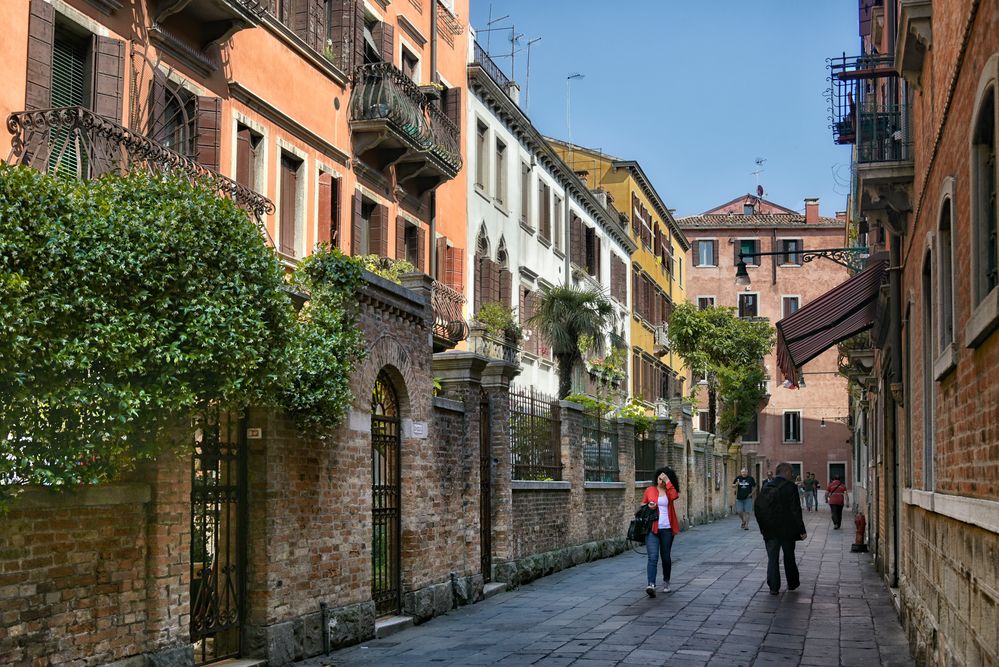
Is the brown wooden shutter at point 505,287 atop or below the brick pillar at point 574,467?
atop

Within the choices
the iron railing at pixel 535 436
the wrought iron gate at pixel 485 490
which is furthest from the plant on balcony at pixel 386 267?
the iron railing at pixel 535 436

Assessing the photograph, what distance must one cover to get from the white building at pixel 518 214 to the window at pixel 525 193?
3cm

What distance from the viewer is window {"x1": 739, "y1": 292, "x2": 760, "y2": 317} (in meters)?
74.3

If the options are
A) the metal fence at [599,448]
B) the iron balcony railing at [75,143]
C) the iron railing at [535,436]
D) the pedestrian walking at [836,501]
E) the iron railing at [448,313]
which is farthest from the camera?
the pedestrian walking at [836,501]

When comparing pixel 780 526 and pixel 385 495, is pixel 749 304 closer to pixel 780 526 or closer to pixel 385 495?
pixel 780 526

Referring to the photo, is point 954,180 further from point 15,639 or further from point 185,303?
point 15,639

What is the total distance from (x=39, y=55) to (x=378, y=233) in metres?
9.97

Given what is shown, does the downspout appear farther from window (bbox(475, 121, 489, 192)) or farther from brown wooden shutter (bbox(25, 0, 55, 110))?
brown wooden shutter (bbox(25, 0, 55, 110))

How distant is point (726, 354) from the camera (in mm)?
58344

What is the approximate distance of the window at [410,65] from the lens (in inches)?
957

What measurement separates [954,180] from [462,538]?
9.18 meters

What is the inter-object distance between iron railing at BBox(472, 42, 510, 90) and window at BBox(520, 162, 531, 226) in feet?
8.06

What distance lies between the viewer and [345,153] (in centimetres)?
2092

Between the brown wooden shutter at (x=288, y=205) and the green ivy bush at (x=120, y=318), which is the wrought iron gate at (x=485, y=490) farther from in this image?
the green ivy bush at (x=120, y=318)
